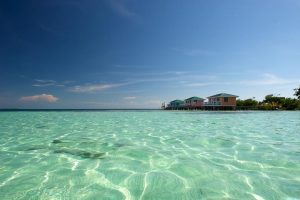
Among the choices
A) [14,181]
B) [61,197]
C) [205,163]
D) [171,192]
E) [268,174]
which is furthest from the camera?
[205,163]

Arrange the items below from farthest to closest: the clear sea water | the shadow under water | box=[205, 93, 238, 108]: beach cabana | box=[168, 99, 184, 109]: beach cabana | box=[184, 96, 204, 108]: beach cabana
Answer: box=[168, 99, 184, 109]: beach cabana < box=[184, 96, 204, 108]: beach cabana < box=[205, 93, 238, 108]: beach cabana < the shadow under water < the clear sea water

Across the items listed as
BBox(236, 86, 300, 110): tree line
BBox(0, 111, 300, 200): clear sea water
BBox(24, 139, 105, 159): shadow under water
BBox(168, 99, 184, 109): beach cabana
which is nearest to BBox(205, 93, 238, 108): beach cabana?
BBox(236, 86, 300, 110): tree line

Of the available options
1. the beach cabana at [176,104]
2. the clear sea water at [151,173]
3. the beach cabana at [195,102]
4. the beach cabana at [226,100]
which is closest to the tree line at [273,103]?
the beach cabana at [226,100]

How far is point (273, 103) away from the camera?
43.1m

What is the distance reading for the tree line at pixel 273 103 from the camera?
41094 millimetres

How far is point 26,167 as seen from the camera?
11.5ft

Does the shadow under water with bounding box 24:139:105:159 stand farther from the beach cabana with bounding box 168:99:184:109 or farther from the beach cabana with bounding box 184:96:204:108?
the beach cabana with bounding box 168:99:184:109

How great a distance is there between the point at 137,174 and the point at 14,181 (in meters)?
1.68

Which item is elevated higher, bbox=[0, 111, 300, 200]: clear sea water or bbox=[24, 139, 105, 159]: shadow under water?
bbox=[24, 139, 105, 159]: shadow under water

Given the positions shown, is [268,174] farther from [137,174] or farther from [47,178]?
[47,178]

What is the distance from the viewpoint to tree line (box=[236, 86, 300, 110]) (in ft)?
135

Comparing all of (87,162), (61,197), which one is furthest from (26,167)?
(61,197)

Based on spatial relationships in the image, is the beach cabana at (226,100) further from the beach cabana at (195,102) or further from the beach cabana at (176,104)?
the beach cabana at (176,104)

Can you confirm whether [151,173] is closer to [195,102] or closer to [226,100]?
[226,100]
